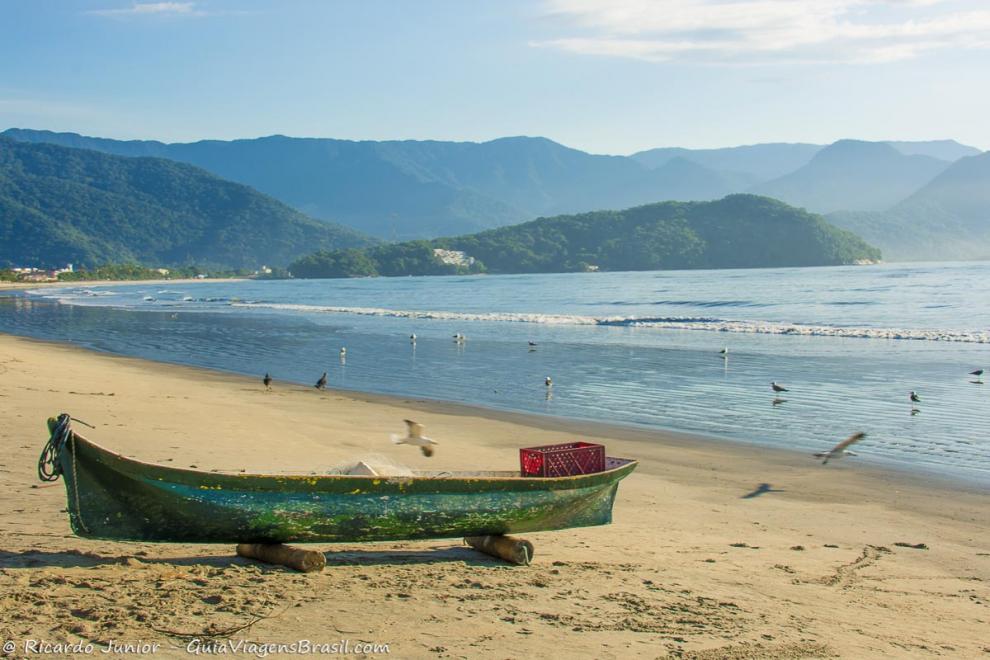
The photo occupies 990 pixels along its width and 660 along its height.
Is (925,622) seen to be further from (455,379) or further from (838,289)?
(838,289)

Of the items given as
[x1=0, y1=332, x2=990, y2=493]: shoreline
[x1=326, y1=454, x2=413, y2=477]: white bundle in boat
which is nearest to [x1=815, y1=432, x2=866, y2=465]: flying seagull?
[x1=0, y1=332, x2=990, y2=493]: shoreline

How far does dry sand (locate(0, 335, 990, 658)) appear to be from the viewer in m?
6.37

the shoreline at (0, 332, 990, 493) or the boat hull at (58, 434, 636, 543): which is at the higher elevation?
the boat hull at (58, 434, 636, 543)

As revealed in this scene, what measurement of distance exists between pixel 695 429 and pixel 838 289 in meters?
67.7

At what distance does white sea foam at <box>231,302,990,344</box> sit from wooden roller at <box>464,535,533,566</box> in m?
34.1

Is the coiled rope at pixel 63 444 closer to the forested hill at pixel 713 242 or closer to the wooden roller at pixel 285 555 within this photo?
the wooden roller at pixel 285 555

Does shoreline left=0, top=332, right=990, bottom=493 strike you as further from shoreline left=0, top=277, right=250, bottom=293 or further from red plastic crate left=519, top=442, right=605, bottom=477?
shoreline left=0, top=277, right=250, bottom=293

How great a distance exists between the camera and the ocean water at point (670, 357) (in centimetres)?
1817

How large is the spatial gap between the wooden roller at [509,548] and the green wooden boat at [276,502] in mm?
104

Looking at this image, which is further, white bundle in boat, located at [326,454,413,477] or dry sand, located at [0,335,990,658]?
white bundle in boat, located at [326,454,413,477]

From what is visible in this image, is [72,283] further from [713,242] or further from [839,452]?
[839,452]

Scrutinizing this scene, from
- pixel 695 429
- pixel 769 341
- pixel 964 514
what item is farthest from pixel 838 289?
pixel 964 514

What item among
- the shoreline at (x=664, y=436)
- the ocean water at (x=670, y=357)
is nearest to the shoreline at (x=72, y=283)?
the ocean water at (x=670, y=357)

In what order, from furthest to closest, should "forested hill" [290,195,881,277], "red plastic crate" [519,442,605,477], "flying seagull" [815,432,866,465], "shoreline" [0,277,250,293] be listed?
"forested hill" [290,195,881,277], "shoreline" [0,277,250,293], "flying seagull" [815,432,866,465], "red plastic crate" [519,442,605,477]
